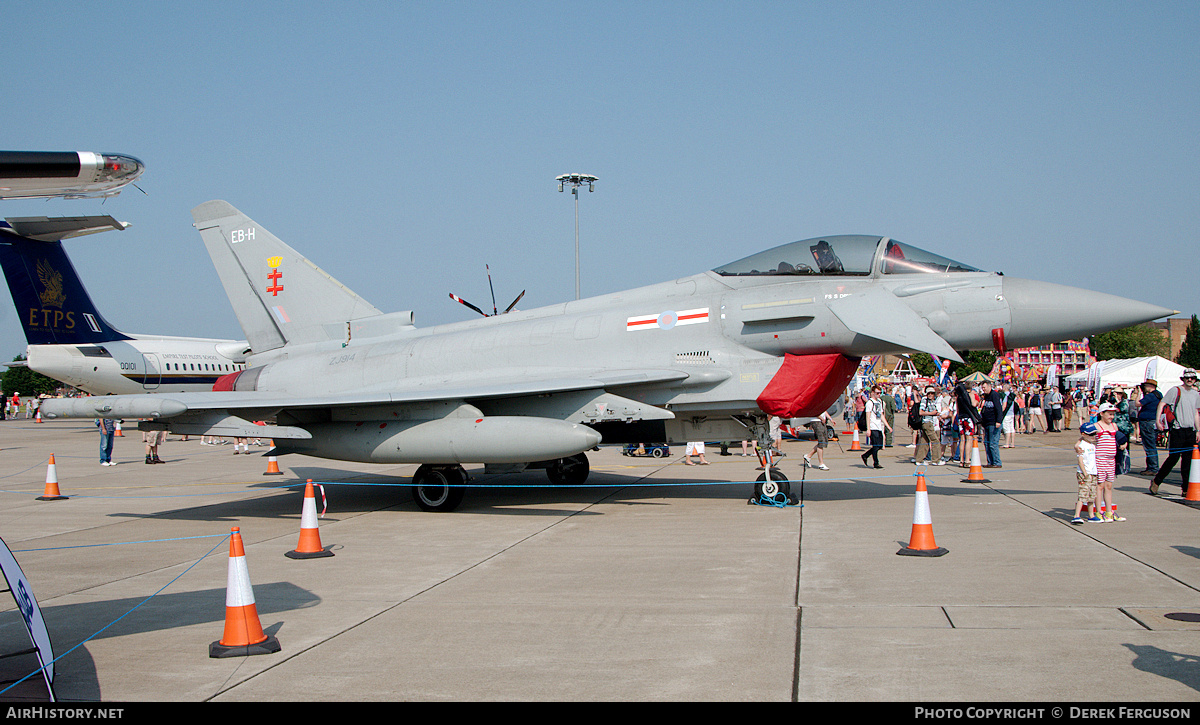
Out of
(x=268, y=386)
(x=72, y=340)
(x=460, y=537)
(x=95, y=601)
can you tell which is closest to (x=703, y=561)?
(x=460, y=537)

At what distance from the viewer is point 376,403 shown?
10617 millimetres

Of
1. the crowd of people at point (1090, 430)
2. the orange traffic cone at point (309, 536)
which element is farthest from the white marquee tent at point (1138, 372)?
the orange traffic cone at point (309, 536)

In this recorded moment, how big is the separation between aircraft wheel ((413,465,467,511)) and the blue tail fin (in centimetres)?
1910

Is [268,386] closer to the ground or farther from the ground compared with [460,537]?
farther from the ground

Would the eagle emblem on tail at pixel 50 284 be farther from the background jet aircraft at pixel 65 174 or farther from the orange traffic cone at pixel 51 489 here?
the background jet aircraft at pixel 65 174

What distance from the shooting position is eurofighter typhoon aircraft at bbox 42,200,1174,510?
9664 millimetres

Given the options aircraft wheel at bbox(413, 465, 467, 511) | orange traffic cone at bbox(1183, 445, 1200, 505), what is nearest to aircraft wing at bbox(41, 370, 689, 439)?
aircraft wheel at bbox(413, 465, 467, 511)

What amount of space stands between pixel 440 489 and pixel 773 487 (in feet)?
15.2

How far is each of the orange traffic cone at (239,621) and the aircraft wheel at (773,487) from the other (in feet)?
23.1

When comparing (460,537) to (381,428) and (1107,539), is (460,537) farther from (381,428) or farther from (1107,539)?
(1107,539)

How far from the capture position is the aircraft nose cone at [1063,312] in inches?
360

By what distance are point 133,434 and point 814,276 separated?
34650 mm

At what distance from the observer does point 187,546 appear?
28.7ft

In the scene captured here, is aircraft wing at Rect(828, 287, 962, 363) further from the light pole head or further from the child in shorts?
the light pole head
